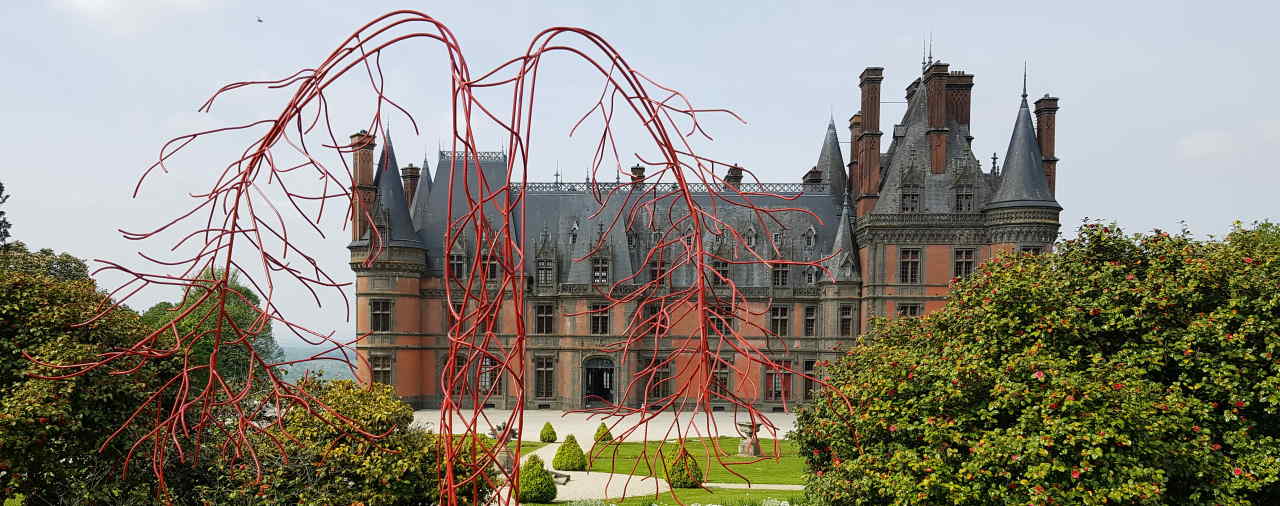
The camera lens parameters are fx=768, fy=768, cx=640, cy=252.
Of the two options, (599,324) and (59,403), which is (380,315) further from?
(59,403)

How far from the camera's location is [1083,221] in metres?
14.3

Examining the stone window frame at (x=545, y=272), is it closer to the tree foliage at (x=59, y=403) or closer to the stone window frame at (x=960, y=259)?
the stone window frame at (x=960, y=259)

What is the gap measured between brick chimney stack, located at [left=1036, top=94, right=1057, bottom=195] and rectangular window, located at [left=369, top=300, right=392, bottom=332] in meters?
31.2

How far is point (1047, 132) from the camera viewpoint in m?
35.6

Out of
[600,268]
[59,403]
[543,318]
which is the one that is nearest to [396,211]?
[543,318]

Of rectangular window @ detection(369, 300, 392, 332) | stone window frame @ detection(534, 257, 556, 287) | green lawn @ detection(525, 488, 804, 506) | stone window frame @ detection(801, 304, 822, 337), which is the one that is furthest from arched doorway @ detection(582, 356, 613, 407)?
green lawn @ detection(525, 488, 804, 506)

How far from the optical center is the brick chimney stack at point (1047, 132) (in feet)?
115

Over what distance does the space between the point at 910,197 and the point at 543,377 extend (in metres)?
19.5

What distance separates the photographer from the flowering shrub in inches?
396

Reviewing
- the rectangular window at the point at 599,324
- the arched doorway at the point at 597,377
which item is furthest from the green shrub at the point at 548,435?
the rectangular window at the point at 599,324

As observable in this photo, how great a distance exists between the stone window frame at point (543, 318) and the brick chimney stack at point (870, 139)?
15956mm

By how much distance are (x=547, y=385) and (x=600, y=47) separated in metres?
36.9

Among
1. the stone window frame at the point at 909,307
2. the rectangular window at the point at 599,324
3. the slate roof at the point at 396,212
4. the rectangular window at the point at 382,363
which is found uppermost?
the slate roof at the point at 396,212

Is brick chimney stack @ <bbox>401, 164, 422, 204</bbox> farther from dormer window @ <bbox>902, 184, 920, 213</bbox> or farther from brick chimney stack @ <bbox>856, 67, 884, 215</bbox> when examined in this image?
dormer window @ <bbox>902, 184, 920, 213</bbox>
